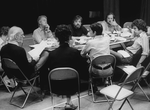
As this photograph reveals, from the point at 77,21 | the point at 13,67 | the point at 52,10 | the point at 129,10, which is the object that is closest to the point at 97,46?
the point at 13,67

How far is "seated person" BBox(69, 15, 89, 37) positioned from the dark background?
80.0 inches

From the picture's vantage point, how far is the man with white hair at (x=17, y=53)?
3.49 meters

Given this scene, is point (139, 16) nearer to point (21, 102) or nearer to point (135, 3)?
point (135, 3)

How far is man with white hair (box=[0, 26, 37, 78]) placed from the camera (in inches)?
137

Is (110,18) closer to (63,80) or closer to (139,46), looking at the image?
(139,46)

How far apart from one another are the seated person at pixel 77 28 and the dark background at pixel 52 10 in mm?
2031

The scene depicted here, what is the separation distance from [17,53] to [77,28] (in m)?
1.86

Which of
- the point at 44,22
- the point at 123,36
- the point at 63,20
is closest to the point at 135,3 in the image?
the point at 63,20

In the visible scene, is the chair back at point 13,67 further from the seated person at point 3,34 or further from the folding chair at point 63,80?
the seated person at point 3,34

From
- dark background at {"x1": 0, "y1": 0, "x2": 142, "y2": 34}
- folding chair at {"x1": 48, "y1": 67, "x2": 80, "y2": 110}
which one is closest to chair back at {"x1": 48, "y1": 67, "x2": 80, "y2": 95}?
folding chair at {"x1": 48, "y1": 67, "x2": 80, "y2": 110}

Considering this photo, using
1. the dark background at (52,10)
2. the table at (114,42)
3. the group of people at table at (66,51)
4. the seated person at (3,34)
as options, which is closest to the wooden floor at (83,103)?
the group of people at table at (66,51)

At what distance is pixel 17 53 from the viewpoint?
349 cm

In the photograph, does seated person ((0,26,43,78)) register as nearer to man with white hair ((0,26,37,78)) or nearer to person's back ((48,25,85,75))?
man with white hair ((0,26,37,78))

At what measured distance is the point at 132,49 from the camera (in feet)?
13.4
